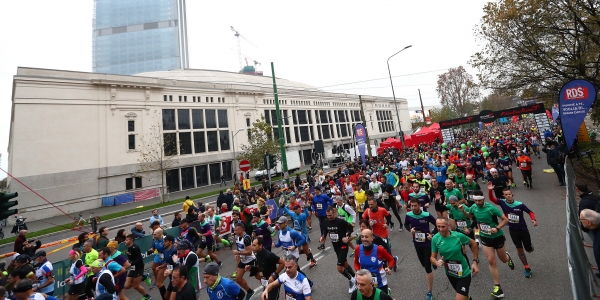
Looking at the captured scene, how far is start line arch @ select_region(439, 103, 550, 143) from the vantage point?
24.6m

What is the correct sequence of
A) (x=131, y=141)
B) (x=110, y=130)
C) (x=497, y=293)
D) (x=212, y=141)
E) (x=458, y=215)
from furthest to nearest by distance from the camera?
1. (x=212, y=141)
2. (x=131, y=141)
3. (x=110, y=130)
4. (x=458, y=215)
5. (x=497, y=293)

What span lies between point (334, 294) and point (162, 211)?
21.0 metres

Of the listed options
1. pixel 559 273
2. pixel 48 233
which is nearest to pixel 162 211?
pixel 48 233

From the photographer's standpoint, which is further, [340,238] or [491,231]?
[340,238]

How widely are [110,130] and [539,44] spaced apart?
131ft

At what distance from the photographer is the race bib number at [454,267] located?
429 centimetres

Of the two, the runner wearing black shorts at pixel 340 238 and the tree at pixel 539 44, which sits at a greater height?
the tree at pixel 539 44

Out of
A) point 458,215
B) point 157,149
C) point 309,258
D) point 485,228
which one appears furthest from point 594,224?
point 157,149

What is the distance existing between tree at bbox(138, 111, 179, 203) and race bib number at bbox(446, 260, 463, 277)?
104 ft

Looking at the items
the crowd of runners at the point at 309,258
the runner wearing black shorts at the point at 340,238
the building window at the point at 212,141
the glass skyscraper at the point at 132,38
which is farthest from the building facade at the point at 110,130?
the glass skyscraper at the point at 132,38

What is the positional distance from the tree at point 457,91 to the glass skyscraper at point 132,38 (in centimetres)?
8520

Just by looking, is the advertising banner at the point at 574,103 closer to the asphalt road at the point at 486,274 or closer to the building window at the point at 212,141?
the asphalt road at the point at 486,274

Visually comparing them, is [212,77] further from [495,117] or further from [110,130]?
[495,117]

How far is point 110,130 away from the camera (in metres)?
30.8
